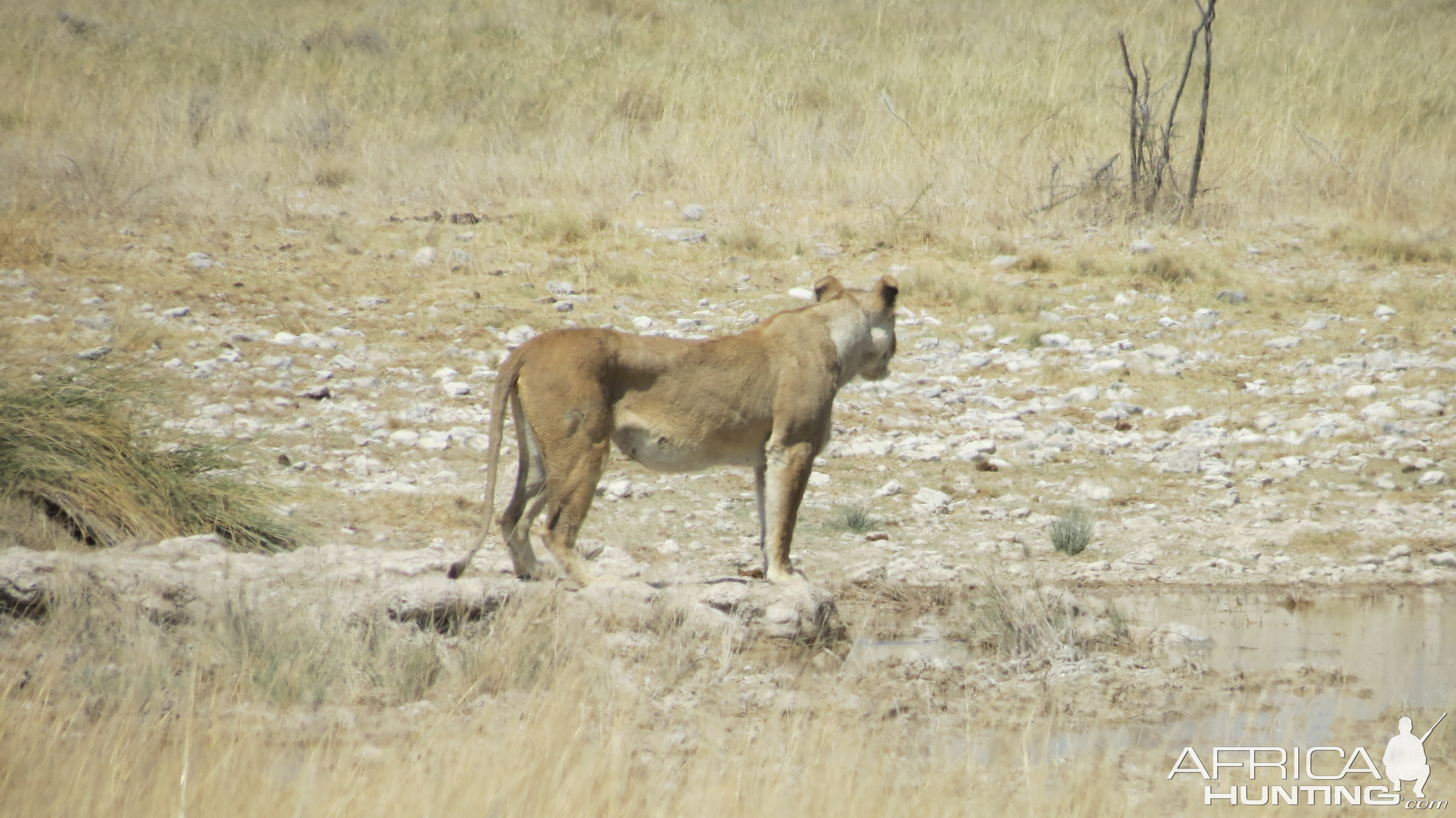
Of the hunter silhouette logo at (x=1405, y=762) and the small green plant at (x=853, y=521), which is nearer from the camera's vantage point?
the hunter silhouette logo at (x=1405, y=762)

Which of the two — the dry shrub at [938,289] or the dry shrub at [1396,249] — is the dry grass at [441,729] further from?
the dry shrub at [1396,249]

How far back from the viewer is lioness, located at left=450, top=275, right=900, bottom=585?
247 inches

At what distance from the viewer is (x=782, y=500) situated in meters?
6.72

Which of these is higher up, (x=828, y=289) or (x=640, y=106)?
(x=640, y=106)

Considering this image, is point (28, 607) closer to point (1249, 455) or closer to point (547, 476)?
point (547, 476)

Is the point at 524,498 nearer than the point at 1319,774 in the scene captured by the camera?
No

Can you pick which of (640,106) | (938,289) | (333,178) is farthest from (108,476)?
(640,106)

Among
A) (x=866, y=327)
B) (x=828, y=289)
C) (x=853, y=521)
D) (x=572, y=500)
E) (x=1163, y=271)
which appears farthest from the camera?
(x=1163, y=271)

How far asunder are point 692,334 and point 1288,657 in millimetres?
6719

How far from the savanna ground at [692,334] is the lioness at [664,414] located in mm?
603

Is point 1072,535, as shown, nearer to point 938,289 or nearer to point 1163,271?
point 938,289

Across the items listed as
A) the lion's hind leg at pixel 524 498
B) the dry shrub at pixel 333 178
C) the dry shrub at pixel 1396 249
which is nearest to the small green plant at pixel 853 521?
the lion's hind leg at pixel 524 498

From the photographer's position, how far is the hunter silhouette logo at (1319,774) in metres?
4.69

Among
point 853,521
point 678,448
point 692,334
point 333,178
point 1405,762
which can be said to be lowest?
point 853,521
